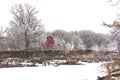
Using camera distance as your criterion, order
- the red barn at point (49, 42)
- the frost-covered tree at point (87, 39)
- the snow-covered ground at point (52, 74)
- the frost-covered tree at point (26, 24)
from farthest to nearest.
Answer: the frost-covered tree at point (87, 39)
the frost-covered tree at point (26, 24)
the red barn at point (49, 42)
the snow-covered ground at point (52, 74)

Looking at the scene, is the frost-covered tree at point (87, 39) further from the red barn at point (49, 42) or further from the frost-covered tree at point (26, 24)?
the red barn at point (49, 42)

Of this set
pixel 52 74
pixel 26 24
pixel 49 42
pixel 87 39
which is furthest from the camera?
pixel 87 39

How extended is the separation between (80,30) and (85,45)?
26684mm

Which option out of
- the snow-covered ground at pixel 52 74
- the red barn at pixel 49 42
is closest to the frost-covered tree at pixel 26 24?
the red barn at pixel 49 42

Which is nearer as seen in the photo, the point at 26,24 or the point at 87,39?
the point at 26,24

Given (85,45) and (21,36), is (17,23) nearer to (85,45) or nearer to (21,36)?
(21,36)

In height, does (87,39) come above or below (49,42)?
above

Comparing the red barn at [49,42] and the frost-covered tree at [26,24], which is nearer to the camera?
the red barn at [49,42]

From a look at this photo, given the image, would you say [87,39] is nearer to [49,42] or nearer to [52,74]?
[49,42]

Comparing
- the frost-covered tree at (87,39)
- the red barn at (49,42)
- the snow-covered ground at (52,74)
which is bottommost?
the snow-covered ground at (52,74)

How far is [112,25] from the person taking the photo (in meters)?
9.76

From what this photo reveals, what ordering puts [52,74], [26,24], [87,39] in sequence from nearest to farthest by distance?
[52,74], [26,24], [87,39]

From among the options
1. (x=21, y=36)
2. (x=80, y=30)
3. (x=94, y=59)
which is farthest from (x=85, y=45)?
(x=94, y=59)

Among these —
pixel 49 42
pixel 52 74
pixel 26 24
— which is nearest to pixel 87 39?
pixel 26 24
